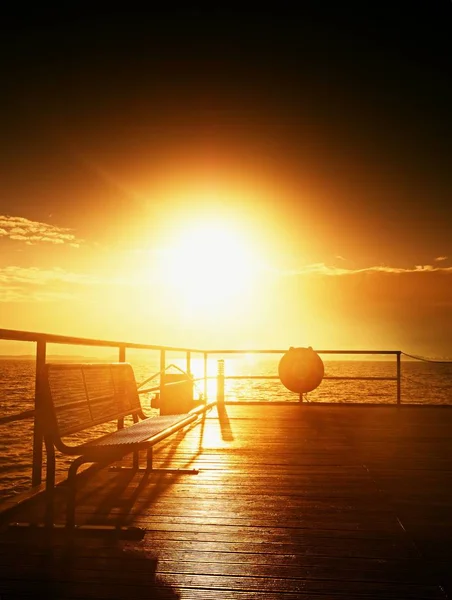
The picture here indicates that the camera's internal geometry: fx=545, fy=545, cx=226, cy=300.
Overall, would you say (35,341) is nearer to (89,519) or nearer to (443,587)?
(89,519)

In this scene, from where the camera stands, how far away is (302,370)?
12148 millimetres

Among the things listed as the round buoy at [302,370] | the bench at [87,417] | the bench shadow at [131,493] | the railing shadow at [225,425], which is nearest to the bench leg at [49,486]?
the bench at [87,417]

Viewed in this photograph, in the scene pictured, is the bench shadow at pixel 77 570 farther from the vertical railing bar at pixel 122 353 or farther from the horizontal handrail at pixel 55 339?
the vertical railing bar at pixel 122 353

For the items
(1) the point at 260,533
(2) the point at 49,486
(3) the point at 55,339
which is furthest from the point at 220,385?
(1) the point at 260,533

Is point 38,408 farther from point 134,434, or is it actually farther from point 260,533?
point 260,533

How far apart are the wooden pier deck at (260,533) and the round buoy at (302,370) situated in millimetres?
6331

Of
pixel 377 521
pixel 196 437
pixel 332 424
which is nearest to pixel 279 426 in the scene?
pixel 332 424

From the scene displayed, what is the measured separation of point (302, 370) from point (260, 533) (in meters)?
9.27

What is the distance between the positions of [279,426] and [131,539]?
5.10m

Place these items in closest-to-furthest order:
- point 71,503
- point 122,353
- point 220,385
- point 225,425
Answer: point 71,503 < point 122,353 < point 225,425 < point 220,385

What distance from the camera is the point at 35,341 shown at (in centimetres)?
358

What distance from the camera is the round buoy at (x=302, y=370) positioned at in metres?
12.1

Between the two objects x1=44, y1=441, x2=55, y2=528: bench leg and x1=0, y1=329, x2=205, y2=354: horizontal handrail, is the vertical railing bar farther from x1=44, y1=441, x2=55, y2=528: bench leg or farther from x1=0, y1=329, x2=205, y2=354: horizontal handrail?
x1=44, y1=441, x2=55, y2=528: bench leg

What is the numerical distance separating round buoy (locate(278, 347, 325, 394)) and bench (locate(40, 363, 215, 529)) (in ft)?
26.2
